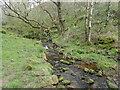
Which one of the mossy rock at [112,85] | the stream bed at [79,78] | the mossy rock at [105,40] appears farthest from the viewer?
the mossy rock at [105,40]

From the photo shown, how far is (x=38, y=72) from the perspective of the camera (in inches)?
284

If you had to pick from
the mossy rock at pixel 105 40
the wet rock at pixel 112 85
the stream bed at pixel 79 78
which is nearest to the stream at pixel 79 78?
the stream bed at pixel 79 78

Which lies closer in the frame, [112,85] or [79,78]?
[112,85]

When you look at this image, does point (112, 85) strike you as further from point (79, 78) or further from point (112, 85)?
point (79, 78)

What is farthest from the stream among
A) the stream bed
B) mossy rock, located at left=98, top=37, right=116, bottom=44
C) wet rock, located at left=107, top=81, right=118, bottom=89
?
mossy rock, located at left=98, top=37, right=116, bottom=44

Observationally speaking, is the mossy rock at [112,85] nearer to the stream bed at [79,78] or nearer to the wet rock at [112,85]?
the wet rock at [112,85]

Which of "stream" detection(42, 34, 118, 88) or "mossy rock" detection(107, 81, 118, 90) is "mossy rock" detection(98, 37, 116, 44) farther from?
"mossy rock" detection(107, 81, 118, 90)

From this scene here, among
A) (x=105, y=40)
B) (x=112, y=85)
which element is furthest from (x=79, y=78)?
(x=105, y=40)

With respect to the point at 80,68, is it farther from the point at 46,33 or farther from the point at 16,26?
the point at 16,26

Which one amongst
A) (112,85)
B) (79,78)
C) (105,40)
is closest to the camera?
(112,85)

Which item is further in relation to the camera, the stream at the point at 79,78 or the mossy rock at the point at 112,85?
the stream at the point at 79,78

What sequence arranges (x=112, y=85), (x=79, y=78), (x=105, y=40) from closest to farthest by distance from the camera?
(x=112, y=85) < (x=79, y=78) < (x=105, y=40)

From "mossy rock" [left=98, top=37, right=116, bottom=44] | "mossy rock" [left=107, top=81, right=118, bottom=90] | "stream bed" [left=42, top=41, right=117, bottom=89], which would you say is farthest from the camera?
"mossy rock" [left=98, top=37, right=116, bottom=44]

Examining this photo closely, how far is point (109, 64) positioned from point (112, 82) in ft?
7.00
